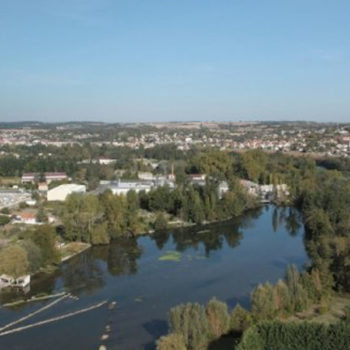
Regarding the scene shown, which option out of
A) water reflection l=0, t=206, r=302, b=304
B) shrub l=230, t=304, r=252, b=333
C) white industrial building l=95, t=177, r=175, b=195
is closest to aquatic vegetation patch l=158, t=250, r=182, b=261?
water reflection l=0, t=206, r=302, b=304

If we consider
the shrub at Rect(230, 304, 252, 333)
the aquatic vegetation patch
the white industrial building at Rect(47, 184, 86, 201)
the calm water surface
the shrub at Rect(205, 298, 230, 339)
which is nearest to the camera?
the shrub at Rect(205, 298, 230, 339)

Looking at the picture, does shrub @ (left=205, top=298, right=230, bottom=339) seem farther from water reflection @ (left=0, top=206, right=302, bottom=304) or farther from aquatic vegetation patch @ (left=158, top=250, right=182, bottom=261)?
aquatic vegetation patch @ (left=158, top=250, right=182, bottom=261)

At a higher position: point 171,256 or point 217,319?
point 217,319

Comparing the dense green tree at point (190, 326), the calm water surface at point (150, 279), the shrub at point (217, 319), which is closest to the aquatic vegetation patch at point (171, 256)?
the calm water surface at point (150, 279)

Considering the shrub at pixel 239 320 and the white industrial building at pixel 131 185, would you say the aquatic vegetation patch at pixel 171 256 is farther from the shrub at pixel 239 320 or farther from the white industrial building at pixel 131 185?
the white industrial building at pixel 131 185

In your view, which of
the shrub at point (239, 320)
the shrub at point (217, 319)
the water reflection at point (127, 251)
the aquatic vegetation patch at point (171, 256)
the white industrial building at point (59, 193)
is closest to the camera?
the shrub at point (217, 319)

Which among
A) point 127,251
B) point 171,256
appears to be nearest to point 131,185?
point 127,251

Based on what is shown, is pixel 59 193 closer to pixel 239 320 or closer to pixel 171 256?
pixel 171 256
